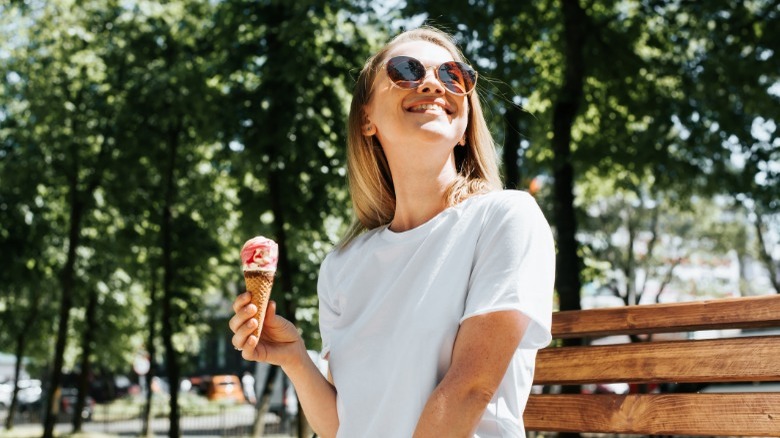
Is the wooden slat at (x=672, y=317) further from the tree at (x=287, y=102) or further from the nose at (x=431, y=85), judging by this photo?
the tree at (x=287, y=102)

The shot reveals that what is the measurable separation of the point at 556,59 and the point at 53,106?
814cm

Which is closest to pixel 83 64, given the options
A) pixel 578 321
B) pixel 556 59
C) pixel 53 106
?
pixel 53 106

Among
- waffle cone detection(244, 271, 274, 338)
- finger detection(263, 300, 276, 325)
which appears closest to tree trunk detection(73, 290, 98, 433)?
finger detection(263, 300, 276, 325)

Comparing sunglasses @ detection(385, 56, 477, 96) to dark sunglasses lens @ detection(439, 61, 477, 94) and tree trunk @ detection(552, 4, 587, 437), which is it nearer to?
dark sunglasses lens @ detection(439, 61, 477, 94)

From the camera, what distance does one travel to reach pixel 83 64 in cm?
1493

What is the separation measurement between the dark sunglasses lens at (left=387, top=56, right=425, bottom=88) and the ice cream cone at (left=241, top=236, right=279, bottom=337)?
570mm

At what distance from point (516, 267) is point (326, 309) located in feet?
2.55

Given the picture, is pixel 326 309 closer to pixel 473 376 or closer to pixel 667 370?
pixel 473 376

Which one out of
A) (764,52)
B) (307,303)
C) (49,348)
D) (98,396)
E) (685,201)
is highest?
(764,52)

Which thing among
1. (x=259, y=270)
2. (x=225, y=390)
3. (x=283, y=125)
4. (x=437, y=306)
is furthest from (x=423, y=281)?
(x=225, y=390)

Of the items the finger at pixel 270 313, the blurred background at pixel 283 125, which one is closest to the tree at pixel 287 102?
the blurred background at pixel 283 125

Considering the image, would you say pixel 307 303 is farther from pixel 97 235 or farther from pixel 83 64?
pixel 97 235

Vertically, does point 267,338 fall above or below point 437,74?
below

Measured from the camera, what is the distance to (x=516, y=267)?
7.18 feet
